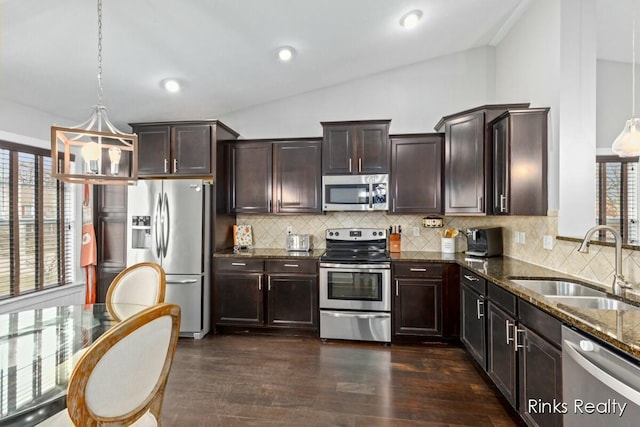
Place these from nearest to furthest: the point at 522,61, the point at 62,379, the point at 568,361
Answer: the point at 62,379 → the point at 568,361 → the point at 522,61

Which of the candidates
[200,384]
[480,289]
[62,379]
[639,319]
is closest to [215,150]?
[200,384]

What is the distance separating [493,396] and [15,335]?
3.12m

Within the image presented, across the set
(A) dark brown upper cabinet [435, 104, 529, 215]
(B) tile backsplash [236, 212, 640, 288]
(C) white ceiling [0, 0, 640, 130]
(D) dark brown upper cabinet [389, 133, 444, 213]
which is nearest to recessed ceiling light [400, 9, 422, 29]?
(C) white ceiling [0, 0, 640, 130]

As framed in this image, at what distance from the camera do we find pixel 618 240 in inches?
70.3

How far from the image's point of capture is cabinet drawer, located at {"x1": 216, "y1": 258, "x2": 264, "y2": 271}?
11.7 feet

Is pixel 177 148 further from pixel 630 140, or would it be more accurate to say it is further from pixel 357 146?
pixel 630 140

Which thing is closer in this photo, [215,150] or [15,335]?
[15,335]

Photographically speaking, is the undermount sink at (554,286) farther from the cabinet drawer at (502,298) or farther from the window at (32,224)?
the window at (32,224)

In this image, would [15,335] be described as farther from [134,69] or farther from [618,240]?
[618,240]

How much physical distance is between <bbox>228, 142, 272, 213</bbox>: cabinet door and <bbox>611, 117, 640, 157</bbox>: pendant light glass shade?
10.3ft

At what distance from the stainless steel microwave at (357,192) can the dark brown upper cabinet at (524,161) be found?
124cm

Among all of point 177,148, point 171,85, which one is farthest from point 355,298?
point 171,85

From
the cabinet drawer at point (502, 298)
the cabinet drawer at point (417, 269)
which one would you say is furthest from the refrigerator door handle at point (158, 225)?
the cabinet drawer at point (502, 298)

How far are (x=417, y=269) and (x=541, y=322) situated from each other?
1.60 meters
